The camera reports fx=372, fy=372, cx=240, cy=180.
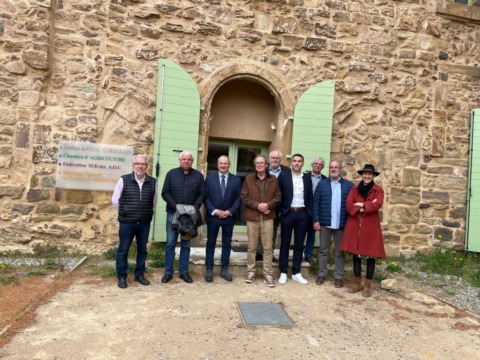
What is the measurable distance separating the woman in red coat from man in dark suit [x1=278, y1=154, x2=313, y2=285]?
0.55 m

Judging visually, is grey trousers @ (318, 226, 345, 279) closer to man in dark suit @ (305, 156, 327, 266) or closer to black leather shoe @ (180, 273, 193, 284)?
man in dark suit @ (305, 156, 327, 266)

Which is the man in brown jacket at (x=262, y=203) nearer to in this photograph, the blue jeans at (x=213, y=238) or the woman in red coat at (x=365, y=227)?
the blue jeans at (x=213, y=238)

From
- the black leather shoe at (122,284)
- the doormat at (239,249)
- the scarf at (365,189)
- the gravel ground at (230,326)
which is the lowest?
the gravel ground at (230,326)

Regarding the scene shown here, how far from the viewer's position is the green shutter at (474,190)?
262 inches

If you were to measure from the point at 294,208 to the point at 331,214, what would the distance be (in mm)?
498

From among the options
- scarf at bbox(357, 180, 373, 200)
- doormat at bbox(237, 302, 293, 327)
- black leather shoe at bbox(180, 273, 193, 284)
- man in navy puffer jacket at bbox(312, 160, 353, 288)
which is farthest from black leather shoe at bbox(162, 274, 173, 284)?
scarf at bbox(357, 180, 373, 200)

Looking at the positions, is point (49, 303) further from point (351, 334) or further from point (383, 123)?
point (383, 123)

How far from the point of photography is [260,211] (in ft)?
15.5

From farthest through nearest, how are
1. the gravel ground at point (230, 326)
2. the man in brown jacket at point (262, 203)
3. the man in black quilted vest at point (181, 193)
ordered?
the man in brown jacket at point (262, 203)
the man in black quilted vest at point (181, 193)
the gravel ground at point (230, 326)

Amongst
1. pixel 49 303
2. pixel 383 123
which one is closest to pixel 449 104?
pixel 383 123

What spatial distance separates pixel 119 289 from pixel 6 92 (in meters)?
3.52

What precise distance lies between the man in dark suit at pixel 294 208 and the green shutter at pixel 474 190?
3.66 metres

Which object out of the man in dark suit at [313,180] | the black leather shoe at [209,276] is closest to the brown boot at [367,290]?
the man in dark suit at [313,180]

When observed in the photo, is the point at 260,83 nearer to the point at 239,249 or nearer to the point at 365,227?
the point at 239,249
